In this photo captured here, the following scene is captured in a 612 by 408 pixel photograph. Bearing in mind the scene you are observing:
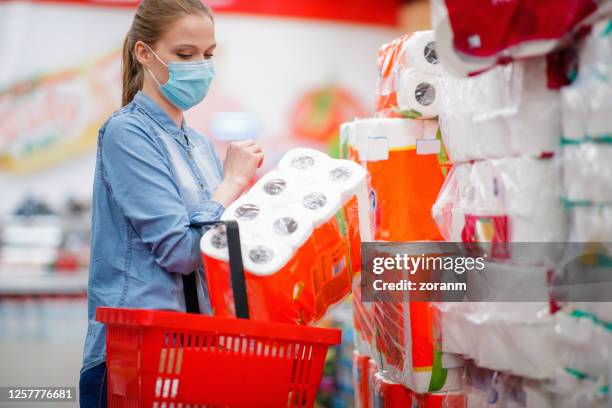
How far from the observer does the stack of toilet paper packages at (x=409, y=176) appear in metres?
2.28

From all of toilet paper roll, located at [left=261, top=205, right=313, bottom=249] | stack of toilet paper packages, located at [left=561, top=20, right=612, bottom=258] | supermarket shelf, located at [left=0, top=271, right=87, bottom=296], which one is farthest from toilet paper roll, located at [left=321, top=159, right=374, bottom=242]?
supermarket shelf, located at [left=0, top=271, right=87, bottom=296]

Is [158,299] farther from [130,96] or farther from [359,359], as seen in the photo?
[359,359]

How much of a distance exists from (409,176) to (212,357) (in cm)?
88

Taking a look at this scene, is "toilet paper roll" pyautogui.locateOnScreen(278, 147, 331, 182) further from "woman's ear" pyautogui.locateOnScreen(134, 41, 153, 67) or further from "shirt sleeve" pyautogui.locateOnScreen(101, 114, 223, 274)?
"woman's ear" pyautogui.locateOnScreen(134, 41, 153, 67)

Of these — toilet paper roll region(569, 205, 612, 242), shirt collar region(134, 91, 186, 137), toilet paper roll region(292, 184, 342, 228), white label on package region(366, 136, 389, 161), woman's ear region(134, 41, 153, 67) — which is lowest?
toilet paper roll region(292, 184, 342, 228)

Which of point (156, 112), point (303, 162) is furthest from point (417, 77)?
point (156, 112)

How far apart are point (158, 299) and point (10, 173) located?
232 inches

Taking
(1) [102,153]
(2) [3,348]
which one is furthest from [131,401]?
(2) [3,348]

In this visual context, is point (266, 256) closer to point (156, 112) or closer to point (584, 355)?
point (156, 112)

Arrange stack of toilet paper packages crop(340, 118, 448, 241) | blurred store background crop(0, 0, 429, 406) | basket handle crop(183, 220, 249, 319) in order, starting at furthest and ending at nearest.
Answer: blurred store background crop(0, 0, 429, 406), stack of toilet paper packages crop(340, 118, 448, 241), basket handle crop(183, 220, 249, 319)

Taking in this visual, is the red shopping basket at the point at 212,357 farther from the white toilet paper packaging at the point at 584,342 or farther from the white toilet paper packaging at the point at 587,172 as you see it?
the white toilet paper packaging at the point at 587,172

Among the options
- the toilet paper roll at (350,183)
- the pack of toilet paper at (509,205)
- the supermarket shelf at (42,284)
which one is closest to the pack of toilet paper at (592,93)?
the pack of toilet paper at (509,205)

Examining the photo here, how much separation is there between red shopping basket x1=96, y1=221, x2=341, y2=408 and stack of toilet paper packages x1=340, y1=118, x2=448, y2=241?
578mm

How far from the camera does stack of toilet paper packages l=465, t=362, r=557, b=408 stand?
171 centimetres
